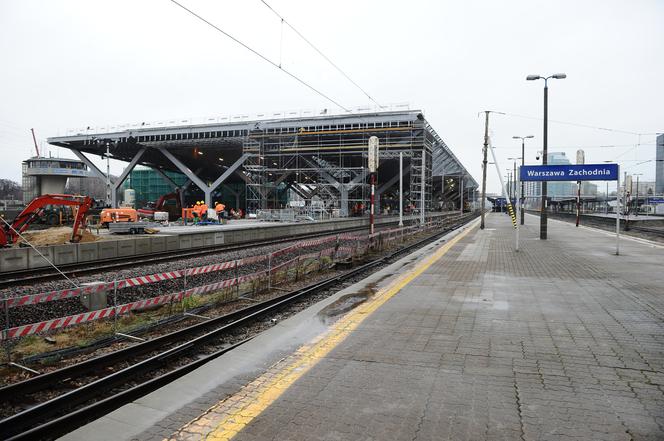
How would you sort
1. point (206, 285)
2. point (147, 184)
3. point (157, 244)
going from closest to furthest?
point (206, 285)
point (157, 244)
point (147, 184)

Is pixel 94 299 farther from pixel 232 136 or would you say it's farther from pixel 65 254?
pixel 232 136

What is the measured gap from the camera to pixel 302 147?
52.8 metres

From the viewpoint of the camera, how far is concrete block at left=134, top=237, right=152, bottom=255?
18.8 m

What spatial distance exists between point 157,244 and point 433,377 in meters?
18.0

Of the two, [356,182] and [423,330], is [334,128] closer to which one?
[356,182]

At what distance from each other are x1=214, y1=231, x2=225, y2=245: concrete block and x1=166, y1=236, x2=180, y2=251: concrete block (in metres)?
2.57

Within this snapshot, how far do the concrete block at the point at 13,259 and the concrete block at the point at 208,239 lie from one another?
8539mm

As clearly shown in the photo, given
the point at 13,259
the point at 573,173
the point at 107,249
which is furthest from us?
the point at 107,249

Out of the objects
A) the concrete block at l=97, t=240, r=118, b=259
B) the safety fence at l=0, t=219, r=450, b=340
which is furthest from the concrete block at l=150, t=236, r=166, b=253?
the safety fence at l=0, t=219, r=450, b=340

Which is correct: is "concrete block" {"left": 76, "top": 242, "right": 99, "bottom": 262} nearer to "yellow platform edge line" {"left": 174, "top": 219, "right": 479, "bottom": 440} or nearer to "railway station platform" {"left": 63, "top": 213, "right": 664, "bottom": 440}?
"railway station platform" {"left": 63, "top": 213, "right": 664, "bottom": 440}

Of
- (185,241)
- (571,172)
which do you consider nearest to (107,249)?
(185,241)

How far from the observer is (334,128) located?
51.7 meters

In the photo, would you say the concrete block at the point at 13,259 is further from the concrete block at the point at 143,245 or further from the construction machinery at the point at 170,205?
the construction machinery at the point at 170,205

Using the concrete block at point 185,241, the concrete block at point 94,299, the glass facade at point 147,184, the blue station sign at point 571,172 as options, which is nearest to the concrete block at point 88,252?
the concrete block at point 185,241
